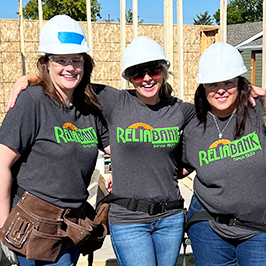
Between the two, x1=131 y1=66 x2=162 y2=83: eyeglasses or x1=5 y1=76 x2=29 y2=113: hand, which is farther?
x1=131 y1=66 x2=162 y2=83: eyeglasses

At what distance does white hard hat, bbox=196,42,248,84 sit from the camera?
240 cm

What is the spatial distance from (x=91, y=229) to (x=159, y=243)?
0.46 meters

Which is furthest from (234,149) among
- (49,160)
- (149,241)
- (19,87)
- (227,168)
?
(19,87)

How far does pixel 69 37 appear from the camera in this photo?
90.9 inches

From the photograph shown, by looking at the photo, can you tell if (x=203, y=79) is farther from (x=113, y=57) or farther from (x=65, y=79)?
(x=113, y=57)

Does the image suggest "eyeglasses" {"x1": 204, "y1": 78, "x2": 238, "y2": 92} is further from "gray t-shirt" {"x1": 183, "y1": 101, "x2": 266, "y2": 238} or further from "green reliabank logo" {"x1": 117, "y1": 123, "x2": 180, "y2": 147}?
"green reliabank logo" {"x1": 117, "y1": 123, "x2": 180, "y2": 147}

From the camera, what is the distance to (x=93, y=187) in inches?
225

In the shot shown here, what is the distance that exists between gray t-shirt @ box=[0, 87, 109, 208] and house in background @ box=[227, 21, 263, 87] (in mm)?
20835

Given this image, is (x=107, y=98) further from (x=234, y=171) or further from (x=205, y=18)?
(x=205, y=18)

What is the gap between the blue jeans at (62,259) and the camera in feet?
7.50

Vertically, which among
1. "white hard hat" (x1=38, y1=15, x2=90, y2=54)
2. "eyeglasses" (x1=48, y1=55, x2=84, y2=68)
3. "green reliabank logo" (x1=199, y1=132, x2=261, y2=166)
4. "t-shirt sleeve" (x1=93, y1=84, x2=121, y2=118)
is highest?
"white hard hat" (x1=38, y1=15, x2=90, y2=54)

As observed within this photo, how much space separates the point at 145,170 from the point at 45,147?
0.67 metres

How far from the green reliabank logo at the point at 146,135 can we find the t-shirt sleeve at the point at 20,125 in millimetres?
600

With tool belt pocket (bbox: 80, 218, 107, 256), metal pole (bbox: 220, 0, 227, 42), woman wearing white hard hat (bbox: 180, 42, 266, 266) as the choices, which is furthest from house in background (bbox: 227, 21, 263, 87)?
tool belt pocket (bbox: 80, 218, 107, 256)
